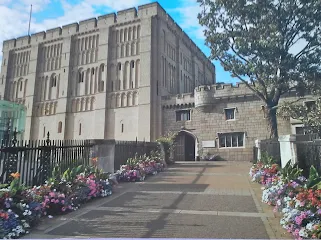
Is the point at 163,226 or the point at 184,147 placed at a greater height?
the point at 184,147

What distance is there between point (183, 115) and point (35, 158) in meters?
22.2

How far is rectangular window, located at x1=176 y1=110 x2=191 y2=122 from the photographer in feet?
94.4

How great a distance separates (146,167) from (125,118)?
19.4 meters

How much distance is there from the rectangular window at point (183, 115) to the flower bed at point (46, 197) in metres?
20.0

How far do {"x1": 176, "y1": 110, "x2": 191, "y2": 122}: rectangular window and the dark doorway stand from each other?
1608 mm

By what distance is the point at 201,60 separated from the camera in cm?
4612

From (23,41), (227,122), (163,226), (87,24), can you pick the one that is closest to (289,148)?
(163,226)

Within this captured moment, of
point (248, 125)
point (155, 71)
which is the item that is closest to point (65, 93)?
point (155, 71)

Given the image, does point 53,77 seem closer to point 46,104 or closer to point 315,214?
point 46,104

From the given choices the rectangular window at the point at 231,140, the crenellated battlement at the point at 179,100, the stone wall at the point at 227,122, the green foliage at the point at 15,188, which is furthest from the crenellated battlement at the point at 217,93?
the green foliage at the point at 15,188

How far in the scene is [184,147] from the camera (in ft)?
92.9

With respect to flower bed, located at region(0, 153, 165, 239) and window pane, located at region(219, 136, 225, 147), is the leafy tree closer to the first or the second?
window pane, located at region(219, 136, 225, 147)

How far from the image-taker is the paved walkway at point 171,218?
15.3ft

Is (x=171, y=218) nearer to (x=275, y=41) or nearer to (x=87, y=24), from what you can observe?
(x=275, y=41)
